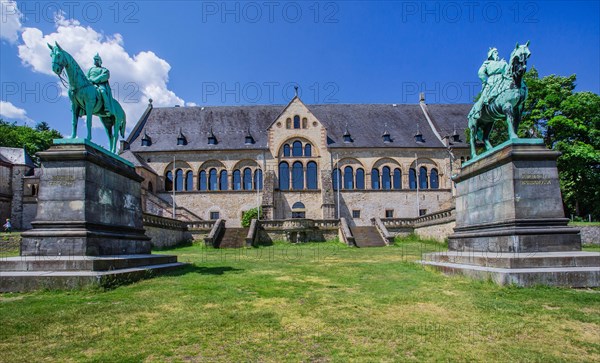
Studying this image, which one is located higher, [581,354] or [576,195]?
[576,195]

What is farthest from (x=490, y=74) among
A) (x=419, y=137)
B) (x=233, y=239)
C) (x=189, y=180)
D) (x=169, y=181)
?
(x=169, y=181)

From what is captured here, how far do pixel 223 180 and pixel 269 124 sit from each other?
9145mm

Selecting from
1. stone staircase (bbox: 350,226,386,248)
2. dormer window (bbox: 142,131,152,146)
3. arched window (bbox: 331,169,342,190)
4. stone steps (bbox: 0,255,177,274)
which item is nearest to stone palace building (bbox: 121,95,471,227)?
dormer window (bbox: 142,131,152,146)

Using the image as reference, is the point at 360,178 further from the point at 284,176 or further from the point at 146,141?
the point at 146,141

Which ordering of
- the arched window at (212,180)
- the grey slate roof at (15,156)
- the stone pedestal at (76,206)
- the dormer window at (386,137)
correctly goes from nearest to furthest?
the stone pedestal at (76,206), the arched window at (212,180), the dormer window at (386,137), the grey slate roof at (15,156)

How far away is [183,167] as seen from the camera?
42688mm

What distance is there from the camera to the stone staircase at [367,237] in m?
29.3

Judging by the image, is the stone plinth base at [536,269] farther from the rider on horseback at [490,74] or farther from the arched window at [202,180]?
the arched window at [202,180]

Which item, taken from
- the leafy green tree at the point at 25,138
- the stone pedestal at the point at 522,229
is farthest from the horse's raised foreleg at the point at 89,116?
the leafy green tree at the point at 25,138

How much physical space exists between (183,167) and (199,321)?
3892 cm

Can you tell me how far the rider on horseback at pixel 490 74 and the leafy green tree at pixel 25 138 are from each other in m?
56.4

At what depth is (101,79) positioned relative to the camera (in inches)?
486

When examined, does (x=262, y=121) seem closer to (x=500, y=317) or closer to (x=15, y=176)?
(x=15, y=176)

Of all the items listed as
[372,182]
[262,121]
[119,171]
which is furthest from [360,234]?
[119,171]
